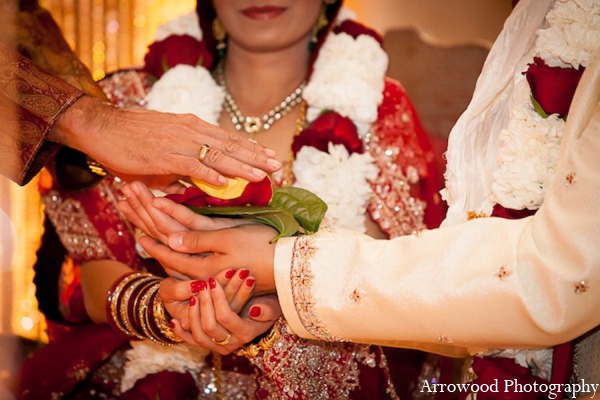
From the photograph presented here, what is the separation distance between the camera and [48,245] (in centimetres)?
177

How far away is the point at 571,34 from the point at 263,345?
0.69 meters

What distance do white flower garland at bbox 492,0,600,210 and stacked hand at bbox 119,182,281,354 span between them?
37cm

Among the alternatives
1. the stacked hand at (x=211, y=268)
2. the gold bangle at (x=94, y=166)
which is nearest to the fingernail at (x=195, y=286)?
the stacked hand at (x=211, y=268)

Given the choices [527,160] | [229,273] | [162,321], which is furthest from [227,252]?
[527,160]

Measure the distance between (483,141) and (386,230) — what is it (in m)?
0.47

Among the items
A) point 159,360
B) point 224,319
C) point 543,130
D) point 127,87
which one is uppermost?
point 543,130

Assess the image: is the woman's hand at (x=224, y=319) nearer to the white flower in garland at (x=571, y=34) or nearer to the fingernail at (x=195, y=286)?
the fingernail at (x=195, y=286)

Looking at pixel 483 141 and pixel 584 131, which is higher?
pixel 584 131

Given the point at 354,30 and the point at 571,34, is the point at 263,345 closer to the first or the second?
the point at 571,34

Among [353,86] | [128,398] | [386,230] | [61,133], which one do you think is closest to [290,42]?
[353,86]

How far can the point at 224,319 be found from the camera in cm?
122

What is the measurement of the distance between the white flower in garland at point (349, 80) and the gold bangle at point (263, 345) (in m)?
0.59

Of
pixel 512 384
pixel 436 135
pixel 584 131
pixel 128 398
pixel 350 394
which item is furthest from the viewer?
pixel 436 135

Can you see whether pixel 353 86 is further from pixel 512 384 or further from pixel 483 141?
pixel 512 384
